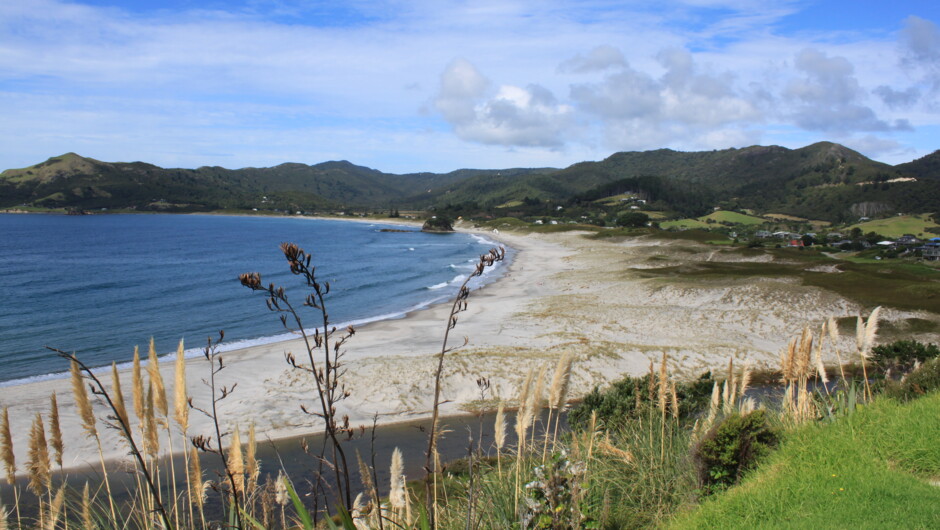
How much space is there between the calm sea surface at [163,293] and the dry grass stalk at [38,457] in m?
2.96

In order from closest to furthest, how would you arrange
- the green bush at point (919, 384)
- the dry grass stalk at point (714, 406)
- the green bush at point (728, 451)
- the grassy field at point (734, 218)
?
the green bush at point (728, 451)
the dry grass stalk at point (714, 406)
the green bush at point (919, 384)
the grassy field at point (734, 218)

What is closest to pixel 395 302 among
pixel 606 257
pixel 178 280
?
pixel 178 280

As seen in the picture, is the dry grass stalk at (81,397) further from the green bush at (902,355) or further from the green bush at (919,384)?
the green bush at (902,355)

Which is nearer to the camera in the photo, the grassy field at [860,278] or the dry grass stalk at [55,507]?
the dry grass stalk at [55,507]

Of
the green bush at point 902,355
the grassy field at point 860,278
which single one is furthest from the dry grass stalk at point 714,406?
the grassy field at point 860,278

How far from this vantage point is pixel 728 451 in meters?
5.87

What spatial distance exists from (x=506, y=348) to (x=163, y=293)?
101ft

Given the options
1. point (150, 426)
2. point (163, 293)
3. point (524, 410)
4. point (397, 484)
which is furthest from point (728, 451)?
point (163, 293)

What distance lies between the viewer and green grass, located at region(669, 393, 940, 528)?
4.43m

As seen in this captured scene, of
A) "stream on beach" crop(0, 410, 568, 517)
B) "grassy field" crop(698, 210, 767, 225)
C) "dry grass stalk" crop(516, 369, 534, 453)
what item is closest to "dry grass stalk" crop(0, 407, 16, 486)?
"dry grass stalk" crop(516, 369, 534, 453)

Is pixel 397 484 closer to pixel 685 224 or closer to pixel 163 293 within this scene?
pixel 163 293

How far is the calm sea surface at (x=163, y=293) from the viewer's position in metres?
27.6

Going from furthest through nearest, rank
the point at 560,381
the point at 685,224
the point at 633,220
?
the point at 685,224 < the point at 633,220 < the point at 560,381

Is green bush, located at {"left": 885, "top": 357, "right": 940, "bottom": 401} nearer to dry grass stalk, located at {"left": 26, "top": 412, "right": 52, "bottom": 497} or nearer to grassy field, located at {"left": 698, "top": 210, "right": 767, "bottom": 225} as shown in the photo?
dry grass stalk, located at {"left": 26, "top": 412, "right": 52, "bottom": 497}
